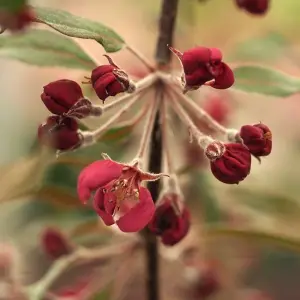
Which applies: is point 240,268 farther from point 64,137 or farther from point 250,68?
point 64,137

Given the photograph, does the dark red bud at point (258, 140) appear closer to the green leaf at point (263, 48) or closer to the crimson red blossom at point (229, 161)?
the crimson red blossom at point (229, 161)

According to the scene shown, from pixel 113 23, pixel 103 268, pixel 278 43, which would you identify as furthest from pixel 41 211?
pixel 113 23

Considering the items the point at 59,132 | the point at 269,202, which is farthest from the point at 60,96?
the point at 269,202

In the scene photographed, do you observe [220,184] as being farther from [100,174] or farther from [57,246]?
[100,174]

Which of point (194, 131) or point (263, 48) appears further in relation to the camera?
point (263, 48)

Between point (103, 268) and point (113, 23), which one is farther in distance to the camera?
point (113, 23)

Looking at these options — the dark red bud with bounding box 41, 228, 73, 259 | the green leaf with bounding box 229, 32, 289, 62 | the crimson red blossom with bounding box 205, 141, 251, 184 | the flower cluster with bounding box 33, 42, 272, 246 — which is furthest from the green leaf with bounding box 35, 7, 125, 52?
the green leaf with bounding box 229, 32, 289, 62

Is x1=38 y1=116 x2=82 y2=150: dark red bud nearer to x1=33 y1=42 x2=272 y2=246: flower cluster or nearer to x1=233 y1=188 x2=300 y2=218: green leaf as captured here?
x1=33 y1=42 x2=272 y2=246: flower cluster
